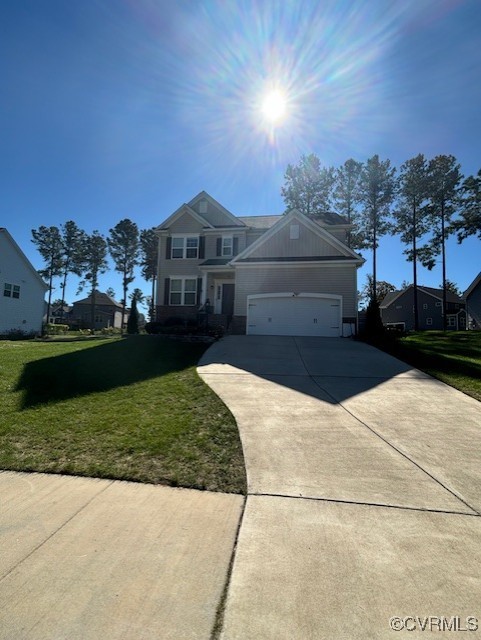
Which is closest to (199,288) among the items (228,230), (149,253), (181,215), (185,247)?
(185,247)

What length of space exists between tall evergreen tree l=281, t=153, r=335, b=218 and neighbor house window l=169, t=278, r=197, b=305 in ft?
56.7

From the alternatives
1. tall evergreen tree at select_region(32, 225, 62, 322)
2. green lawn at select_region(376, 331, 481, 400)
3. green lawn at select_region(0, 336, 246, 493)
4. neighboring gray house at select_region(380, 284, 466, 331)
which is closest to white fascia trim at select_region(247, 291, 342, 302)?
green lawn at select_region(376, 331, 481, 400)

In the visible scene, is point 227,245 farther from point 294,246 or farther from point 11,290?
point 11,290

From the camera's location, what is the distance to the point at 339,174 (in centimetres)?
3356

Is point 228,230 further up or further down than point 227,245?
further up

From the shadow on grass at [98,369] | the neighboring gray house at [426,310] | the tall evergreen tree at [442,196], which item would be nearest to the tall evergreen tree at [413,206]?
the tall evergreen tree at [442,196]

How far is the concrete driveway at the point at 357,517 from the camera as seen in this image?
1.92 metres

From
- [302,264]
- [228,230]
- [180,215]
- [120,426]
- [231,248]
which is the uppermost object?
[180,215]

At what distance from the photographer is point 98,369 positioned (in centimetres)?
841

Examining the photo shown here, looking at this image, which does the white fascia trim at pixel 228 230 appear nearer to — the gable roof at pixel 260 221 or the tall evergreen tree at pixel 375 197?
the gable roof at pixel 260 221

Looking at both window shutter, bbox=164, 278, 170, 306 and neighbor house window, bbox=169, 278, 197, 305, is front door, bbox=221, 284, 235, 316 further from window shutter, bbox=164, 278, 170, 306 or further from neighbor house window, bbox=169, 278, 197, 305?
window shutter, bbox=164, 278, 170, 306

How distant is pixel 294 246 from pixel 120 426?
48.2 ft

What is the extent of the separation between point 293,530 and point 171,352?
9025 mm

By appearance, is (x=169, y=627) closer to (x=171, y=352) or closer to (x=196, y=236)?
(x=171, y=352)
